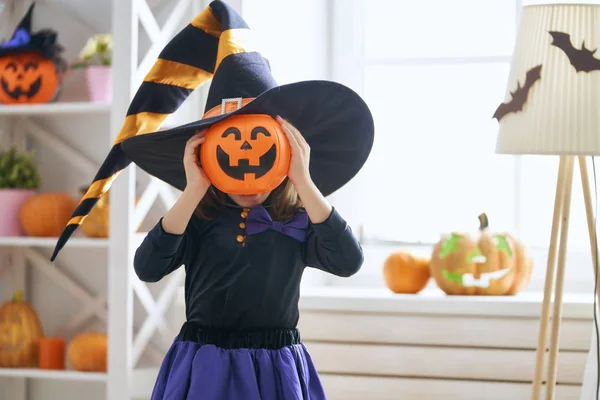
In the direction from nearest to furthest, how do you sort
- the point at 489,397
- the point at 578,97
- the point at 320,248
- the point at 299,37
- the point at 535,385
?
the point at 320,248
the point at 578,97
the point at 535,385
the point at 489,397
the point at 299,37

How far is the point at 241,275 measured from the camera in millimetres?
1491

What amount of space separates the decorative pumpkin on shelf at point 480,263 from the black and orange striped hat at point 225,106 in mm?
812

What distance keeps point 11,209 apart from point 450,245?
51.5 inches

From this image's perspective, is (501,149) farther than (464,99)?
No

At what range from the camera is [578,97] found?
68.3 inches

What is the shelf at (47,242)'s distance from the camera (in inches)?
93.6

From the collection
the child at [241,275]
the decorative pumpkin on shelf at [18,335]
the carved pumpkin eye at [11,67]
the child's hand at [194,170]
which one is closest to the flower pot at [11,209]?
the decorative pumpkin on shelf at [18,335]

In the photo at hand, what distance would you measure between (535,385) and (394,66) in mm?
1210

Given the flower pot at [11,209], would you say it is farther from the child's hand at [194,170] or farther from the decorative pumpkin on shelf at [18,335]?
the child's hand at [194,170]

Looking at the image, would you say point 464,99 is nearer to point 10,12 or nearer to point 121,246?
point 121,246

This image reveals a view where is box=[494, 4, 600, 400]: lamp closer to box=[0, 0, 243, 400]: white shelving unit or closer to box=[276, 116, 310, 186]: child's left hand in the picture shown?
box=[276, 116, 310, 186]: child's left hand

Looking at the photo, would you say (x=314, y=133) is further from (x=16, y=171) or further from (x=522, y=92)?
(x=16, y=171)

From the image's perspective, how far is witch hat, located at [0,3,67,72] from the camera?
2504 mm

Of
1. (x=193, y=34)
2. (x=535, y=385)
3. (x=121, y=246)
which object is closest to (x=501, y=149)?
(x=535, y=385)
